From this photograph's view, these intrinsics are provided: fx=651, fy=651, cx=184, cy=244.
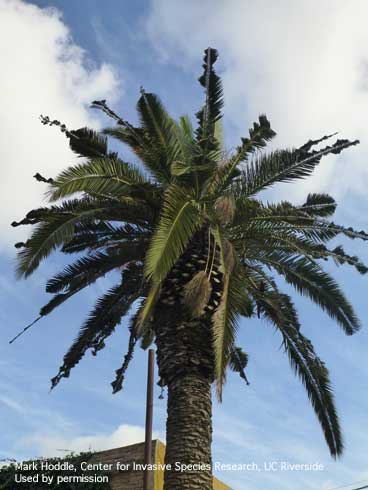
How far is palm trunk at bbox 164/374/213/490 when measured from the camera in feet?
33.9

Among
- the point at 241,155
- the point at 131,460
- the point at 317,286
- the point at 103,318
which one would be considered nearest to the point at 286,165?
the point at 241,155

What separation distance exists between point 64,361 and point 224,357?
4.55m

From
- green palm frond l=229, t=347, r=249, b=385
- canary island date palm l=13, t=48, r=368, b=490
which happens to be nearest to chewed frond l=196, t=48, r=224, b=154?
canary island date palm l=13, t=48, r=368, b=490

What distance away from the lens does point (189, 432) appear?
10.6m

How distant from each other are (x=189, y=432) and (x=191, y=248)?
10.6 ft

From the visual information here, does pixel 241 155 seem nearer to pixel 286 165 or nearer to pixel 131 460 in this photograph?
pixel 286 165

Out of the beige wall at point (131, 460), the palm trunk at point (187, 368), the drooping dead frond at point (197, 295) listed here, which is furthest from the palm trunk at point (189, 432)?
the beige wall at point (131, 460)

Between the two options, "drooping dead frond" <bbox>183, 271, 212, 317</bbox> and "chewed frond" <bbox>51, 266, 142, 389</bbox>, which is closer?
"drooping dead frond" <bbox>183, 271, 212, 317</bbox>

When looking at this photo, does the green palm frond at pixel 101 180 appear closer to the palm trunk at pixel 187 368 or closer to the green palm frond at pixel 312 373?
the palm trunk at pixel 187 368

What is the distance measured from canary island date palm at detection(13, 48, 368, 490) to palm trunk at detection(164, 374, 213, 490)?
2cm

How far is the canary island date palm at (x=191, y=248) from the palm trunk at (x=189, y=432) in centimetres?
2

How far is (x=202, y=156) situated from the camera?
11.0 m

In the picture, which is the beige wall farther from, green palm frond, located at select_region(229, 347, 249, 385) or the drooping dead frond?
the drooping dead frond

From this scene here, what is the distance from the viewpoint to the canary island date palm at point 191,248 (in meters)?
10.8
